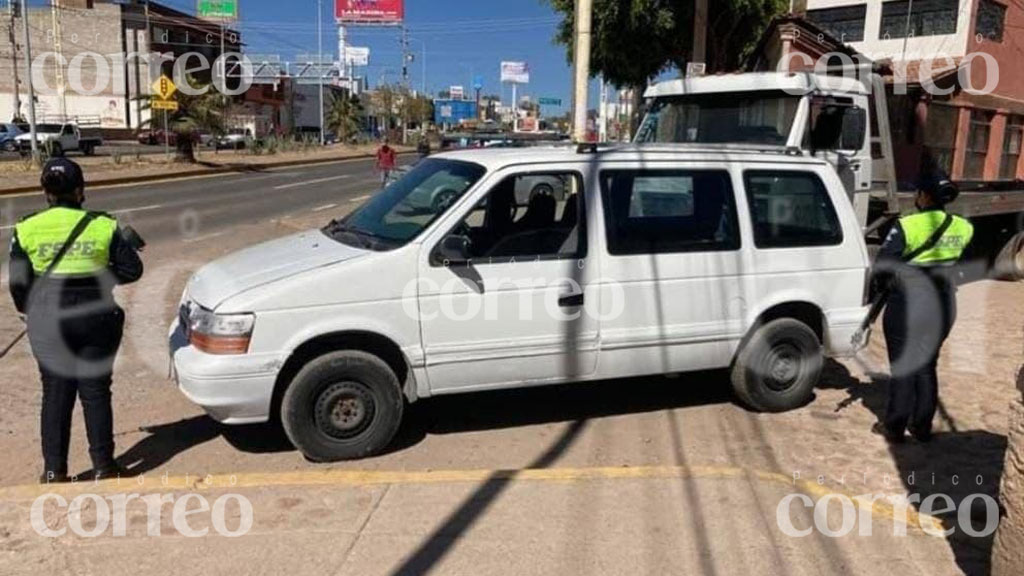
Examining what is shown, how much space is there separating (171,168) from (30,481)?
2878 cm

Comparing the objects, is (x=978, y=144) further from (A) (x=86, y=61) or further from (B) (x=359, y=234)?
(A) (x=86, y=61)

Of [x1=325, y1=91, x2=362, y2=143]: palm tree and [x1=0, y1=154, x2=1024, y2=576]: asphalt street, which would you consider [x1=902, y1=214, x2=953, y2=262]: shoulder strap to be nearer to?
[x1=0, y1=154, x2=1024, y2=576]: asphalt street

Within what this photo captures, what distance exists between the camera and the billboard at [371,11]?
70438 millimetres

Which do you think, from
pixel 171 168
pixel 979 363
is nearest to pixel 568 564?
pixel 979 363

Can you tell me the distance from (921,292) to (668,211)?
5.13 ft

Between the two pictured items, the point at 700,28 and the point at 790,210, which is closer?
the point at 790,210

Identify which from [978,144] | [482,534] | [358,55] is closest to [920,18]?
[978,144]

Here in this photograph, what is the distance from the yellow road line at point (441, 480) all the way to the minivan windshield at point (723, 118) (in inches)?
181

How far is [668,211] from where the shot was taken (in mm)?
5625

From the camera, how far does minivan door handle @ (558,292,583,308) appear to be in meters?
5.20

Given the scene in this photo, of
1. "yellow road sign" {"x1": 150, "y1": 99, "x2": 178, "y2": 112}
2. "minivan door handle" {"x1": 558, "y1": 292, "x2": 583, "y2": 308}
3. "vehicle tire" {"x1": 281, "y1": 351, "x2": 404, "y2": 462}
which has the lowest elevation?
"vehicle tire" {"x1": 281, "y1": 351, "x2": 404, "y2": 462}

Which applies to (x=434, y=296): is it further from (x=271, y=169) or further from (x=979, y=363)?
(x=271, y=169)

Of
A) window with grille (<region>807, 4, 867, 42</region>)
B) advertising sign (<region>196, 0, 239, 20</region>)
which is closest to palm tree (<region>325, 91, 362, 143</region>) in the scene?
advertising sign (<region>196, 0, 239, 20</region>)

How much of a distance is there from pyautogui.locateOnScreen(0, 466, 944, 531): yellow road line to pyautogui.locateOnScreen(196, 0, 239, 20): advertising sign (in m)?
67.7
